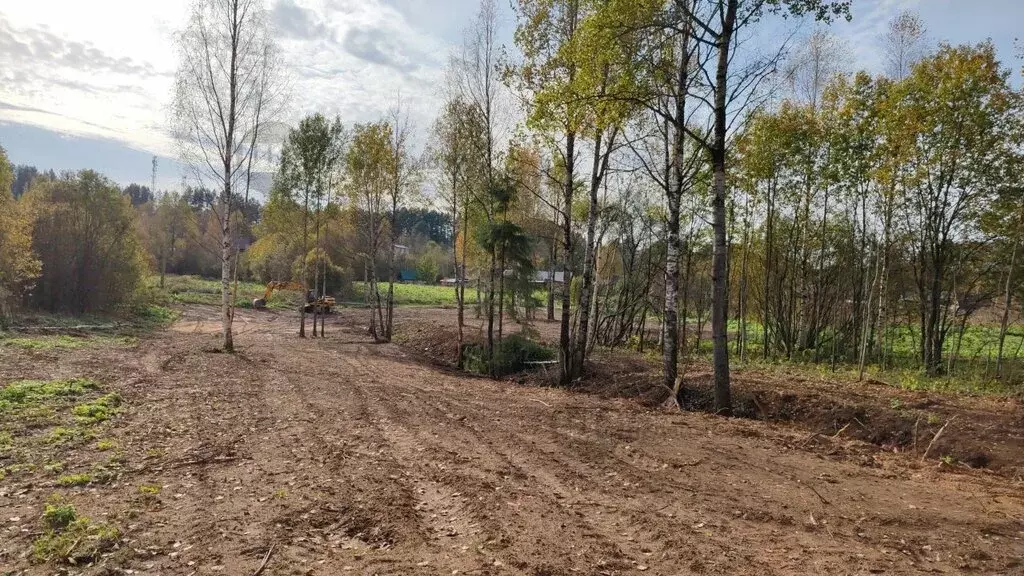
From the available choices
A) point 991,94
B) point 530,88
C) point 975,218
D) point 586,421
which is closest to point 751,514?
point 586,421

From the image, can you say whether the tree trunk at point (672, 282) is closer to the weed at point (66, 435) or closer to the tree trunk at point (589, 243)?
the tree trunk at point (589, 243)

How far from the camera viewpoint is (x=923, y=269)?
19.2 m

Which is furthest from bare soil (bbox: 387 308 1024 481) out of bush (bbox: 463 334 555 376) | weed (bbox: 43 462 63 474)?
weed (bbox: 43 462 63 474)

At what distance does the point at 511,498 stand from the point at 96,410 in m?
7.19

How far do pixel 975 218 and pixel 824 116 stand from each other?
5.78 meters

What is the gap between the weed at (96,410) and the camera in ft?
26.8

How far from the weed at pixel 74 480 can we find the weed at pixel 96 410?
2.67m

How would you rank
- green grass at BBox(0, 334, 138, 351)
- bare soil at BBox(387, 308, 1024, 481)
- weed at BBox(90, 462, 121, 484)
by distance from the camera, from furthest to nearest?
1. green grass at BBox(0, 334, 138, 351)
2. bare soil at BBox(387, 308, 1024, 481)
3. weed at BBox(90, 462, 121, 484)

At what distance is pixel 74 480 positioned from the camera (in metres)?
5.73

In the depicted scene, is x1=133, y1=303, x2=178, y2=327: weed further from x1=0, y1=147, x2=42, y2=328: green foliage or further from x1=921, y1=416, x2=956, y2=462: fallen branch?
x1=921, y1=416, x2=956, y2=462: fallen branch

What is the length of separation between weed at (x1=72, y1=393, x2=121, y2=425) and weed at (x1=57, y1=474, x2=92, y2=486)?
8.76ft

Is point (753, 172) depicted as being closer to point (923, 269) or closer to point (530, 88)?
point (923, 269)

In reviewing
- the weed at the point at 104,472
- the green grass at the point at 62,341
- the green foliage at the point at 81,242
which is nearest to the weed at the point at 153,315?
the green foliage at the point at 81,242

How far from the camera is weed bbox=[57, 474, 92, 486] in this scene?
5.67 metres
